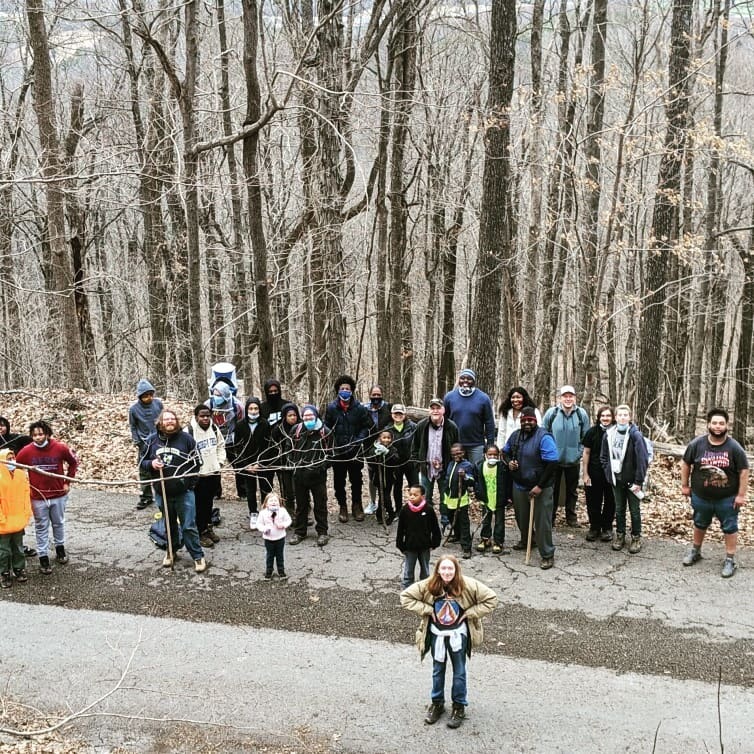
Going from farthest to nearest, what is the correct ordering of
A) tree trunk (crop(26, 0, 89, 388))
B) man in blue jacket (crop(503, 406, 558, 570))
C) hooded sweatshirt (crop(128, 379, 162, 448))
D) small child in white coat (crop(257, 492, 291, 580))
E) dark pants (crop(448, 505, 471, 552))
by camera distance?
1. tree trunk (crop(26, 0, 89, 388))
2. hooded sweatshirt (crop(128, 379, 162, 448))
3. dark pants (crop(448, 505, 471, 552))
4. man in blue jacket (crop(503, 406, 558, 570))
5. small child in white coat (crop(257, 492, 291, 580))

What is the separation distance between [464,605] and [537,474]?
A: 3056mm

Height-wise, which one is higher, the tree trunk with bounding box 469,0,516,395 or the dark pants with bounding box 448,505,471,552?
the tree trunk with bounding box 469,0,516,395

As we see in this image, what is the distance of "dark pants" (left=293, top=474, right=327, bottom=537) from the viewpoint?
8844 millimetres

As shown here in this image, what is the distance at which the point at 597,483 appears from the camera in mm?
8766

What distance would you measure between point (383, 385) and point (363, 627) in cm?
1074

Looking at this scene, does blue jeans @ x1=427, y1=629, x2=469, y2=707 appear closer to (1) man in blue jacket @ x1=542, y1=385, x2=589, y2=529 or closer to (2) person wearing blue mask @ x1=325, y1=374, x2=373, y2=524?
(1) man in blue jacket @ x1=542, y1=385, x2=589, y2=529

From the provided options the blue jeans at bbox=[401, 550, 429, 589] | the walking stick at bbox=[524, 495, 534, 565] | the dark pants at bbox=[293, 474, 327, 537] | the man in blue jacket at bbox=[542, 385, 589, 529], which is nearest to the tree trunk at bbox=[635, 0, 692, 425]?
the man in blue jacket at bbox=[542, 385, 589, 529]

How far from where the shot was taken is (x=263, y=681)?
6070mm

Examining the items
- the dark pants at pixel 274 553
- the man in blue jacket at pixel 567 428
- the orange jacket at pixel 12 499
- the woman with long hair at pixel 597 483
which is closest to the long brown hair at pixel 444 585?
the dark pants at pixel 274 553

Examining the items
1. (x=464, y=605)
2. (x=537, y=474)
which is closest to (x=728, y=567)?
(x=537, y=474)

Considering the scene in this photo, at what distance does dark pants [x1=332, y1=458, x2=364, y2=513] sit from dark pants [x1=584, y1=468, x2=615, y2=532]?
313 cm

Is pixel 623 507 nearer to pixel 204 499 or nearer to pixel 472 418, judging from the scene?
pixel 472 418

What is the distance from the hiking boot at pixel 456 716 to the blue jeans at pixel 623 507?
4.02m

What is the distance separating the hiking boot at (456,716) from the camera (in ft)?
17.7
